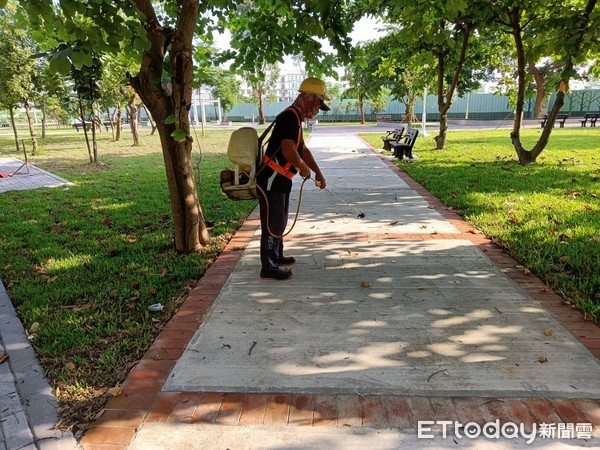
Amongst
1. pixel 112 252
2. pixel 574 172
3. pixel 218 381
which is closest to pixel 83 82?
pixel 112 252

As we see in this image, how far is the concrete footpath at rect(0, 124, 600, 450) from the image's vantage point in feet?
7.23

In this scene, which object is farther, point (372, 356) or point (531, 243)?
point (531, 243)

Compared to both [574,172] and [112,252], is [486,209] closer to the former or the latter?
[574,172]

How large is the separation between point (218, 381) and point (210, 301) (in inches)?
46.0

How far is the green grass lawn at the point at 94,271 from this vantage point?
290cm

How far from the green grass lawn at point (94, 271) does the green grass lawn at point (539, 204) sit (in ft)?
11.0

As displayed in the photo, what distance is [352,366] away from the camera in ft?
8.93

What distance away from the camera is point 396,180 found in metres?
9.20

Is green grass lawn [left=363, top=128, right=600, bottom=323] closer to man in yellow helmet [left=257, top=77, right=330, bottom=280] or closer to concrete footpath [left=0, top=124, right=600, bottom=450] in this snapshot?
concrete footpath [left=0, top=124, right=600, bottom=450]

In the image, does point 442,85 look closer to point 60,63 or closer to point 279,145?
point 279,145

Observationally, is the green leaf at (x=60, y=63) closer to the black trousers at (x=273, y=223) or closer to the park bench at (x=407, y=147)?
the black trousers at (x=273, y=223)

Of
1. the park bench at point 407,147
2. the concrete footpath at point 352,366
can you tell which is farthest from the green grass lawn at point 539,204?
the park bench at point 407,147

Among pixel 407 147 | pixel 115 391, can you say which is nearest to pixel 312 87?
pixel 115 391

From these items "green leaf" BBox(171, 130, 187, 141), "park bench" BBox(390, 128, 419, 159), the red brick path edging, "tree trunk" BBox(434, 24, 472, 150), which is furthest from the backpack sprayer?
"tree trunk" BBox(434, 24, 472, 150)
